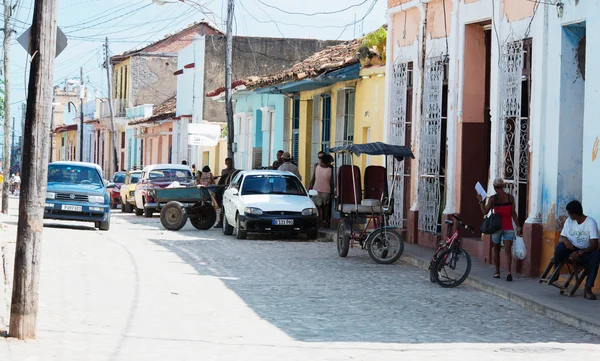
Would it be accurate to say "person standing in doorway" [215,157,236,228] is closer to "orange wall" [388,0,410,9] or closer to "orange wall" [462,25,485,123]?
"orange wall" [388,0,410,9]

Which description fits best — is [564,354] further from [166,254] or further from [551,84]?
[166,254]

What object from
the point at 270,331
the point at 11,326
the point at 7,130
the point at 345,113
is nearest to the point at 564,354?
the point at 270,331

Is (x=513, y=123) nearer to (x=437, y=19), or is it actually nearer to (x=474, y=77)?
(x=474, y=77)

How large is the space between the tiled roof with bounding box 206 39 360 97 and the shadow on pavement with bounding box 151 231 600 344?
804 cm

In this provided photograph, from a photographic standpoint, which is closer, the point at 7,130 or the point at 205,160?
the point at 7,130

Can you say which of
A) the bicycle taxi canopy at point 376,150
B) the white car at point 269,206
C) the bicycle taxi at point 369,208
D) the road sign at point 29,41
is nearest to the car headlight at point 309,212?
the white car at point 269,206

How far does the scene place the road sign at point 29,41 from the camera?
9.66 m

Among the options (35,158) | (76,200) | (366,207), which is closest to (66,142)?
(76,200)

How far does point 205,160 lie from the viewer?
47406 millimetres

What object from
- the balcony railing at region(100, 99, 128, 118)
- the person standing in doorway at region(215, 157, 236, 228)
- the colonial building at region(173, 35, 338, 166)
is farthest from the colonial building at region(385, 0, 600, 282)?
the balcony railing at region(100, 99, 128, 118)

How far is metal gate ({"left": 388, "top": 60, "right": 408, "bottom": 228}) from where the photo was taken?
72.5 ft

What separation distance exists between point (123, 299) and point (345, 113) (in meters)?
15.6

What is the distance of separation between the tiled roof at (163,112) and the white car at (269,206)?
28.2 metres

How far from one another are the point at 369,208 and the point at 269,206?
181 inches
